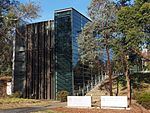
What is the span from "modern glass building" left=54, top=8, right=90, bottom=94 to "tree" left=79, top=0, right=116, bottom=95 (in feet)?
17.6

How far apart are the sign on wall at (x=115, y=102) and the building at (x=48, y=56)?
13941mm

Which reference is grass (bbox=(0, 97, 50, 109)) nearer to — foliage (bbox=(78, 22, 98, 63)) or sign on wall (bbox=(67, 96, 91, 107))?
sign on wall (bbox=(67, 96, 91, 107))

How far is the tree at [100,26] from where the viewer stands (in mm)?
31344

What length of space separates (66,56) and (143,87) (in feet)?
35.9

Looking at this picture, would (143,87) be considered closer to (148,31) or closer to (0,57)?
(148,31)

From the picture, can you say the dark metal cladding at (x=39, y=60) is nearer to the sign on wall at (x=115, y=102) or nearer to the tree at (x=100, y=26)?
the tree at (x=100, y=26)

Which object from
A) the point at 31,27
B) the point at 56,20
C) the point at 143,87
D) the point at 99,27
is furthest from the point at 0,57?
the point at 143,87

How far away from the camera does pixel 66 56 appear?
127ft

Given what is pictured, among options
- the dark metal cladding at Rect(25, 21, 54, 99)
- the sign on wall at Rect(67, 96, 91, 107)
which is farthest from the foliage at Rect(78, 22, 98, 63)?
the sign on wall at Rect(67, 96, 91, 107)

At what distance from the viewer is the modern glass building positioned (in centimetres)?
3816

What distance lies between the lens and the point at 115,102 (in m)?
23.6

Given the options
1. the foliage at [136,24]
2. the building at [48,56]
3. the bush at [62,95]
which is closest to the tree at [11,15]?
the building at [48,56]

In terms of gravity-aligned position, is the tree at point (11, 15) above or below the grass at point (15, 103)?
above

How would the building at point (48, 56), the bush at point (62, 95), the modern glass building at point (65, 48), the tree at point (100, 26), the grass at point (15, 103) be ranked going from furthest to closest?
the building at point (48, 56) → the modern glass building at point (65, 48) → the bush at point (62, 95) → the tree at point (100, 26) → the grass at point (15, 103)
